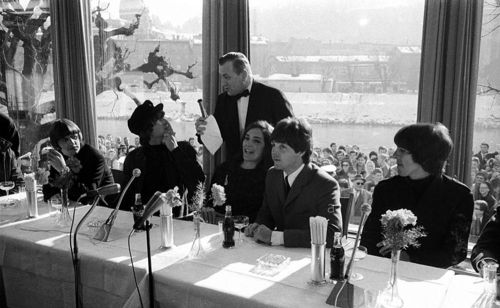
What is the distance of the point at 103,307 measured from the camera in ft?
6.82

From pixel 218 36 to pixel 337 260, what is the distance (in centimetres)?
274

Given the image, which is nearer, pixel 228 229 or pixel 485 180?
pixel 228 229

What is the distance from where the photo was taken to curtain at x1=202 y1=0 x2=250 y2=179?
13.0 feet

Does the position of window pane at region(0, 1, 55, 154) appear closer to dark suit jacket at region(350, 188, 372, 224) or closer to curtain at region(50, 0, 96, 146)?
curtain at region(50, 0, 96, 146)

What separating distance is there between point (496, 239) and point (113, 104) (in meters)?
4.02

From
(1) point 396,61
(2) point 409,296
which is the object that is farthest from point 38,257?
(1) point 396,61

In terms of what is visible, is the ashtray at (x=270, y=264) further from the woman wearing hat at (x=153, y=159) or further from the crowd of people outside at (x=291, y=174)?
the woman wearing hat at (x=153, y=159)

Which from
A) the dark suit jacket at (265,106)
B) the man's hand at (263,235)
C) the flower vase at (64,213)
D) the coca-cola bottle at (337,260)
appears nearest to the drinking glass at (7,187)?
the flower vase at (64,213)

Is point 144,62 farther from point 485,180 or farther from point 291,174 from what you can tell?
point 485,180

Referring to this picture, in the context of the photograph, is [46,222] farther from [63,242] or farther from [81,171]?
[81,171]

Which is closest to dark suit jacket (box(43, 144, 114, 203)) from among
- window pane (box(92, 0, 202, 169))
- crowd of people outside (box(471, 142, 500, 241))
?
window pane (box(92, 0, 202, 169))

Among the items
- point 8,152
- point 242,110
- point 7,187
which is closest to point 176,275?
point 7,187

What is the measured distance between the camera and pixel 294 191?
2406mm

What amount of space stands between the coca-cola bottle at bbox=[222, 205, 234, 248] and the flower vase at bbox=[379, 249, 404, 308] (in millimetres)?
784
